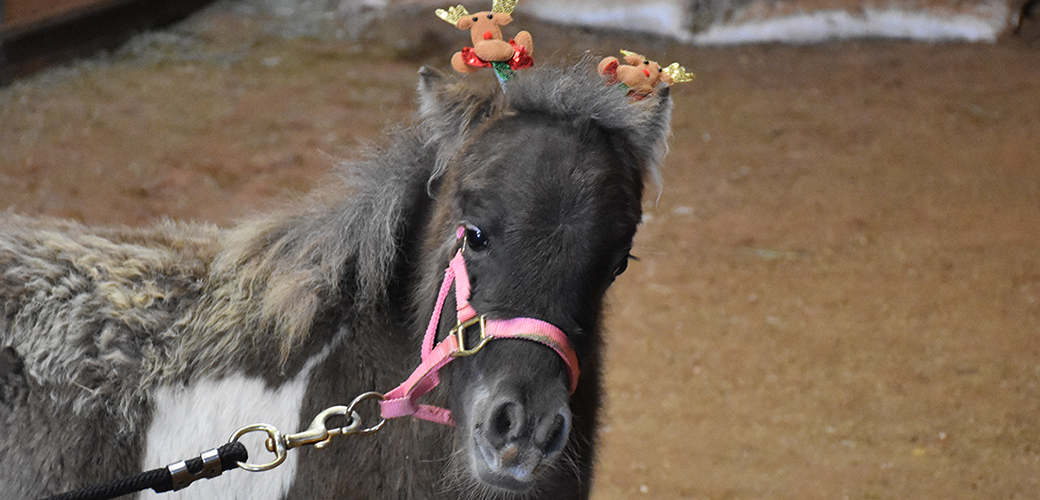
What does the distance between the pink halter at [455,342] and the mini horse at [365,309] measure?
0.06ft

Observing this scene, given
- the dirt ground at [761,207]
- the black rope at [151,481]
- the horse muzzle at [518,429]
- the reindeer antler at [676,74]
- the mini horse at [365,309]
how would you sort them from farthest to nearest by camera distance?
the dirt ground at [761,207], the reindeer antler at [676,74], the mini horse at [365,309], the horse muzzle at [518,429], the black rope at [151,481]

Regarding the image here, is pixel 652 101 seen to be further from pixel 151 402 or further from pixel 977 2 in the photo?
pixel 977 2

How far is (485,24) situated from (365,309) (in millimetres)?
818

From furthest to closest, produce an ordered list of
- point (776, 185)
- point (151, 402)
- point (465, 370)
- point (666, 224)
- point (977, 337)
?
1. point (776, 185)
2. point (666, 224)
3. point (977, 337)
4. point (151, 402)
5. point (465, 370)

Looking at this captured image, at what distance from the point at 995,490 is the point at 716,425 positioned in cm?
120

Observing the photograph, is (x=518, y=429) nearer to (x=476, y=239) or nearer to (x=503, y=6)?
(x=476, y=239)

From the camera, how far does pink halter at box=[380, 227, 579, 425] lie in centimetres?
181

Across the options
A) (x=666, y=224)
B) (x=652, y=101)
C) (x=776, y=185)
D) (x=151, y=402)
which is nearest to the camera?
(x=151, y=402)

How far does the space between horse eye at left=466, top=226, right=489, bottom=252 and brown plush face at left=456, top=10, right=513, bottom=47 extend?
547 mm

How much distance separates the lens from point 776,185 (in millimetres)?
5980

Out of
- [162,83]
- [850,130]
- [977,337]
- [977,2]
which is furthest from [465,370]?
[977,2]

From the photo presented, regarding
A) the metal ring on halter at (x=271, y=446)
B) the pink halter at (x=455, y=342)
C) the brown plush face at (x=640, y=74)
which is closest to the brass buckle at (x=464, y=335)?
the pink halter at (x=455, y=342)

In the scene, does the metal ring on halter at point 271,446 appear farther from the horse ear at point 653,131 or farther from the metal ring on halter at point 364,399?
the horse ear at point 653,131

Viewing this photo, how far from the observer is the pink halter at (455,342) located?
5.95 ft
